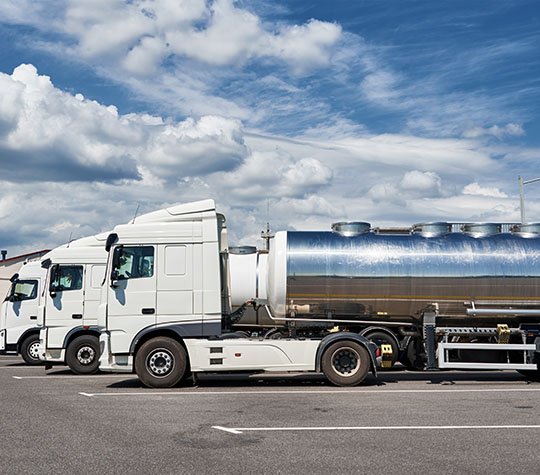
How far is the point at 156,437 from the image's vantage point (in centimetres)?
798

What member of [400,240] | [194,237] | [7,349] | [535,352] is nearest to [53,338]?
[7,349]

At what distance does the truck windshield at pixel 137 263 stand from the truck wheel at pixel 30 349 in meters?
7.72

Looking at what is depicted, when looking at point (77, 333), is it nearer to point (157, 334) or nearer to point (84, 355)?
point (84, 355)

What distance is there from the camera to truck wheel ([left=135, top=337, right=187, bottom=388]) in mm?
12516

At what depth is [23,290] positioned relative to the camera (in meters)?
→ 19.6

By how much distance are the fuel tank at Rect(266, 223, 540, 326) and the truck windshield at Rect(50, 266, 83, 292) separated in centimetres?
546

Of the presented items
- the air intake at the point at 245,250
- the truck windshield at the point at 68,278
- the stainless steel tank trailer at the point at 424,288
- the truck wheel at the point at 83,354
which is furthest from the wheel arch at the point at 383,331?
the truck windshield at the point at 68,278

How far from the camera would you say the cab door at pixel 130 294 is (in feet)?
41.3

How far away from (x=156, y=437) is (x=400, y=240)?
7.65 meters

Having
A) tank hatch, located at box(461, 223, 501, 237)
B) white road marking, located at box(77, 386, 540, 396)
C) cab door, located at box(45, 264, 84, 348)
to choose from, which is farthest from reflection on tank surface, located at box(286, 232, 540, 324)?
cab door, located at box(45, 264, 84, 348)

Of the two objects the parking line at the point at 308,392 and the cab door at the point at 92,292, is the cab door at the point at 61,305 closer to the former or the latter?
the cab door at the point at 92,292

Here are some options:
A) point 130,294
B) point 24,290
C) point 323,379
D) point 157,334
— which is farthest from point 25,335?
point 323,379

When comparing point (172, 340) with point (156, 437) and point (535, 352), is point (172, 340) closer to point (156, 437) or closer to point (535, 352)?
point (156, 437)

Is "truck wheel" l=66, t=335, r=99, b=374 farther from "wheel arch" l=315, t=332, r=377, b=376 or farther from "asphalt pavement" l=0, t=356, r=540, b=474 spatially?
"wheel arch" l=315, t=332, r=377, b=376
